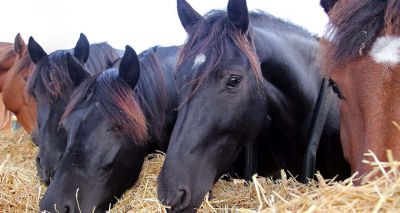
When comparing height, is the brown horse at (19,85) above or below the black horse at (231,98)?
below

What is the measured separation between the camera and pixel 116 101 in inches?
113

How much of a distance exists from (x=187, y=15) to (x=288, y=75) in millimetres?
781

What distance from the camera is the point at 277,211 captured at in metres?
1.44

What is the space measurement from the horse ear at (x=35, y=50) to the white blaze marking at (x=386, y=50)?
2884 mm

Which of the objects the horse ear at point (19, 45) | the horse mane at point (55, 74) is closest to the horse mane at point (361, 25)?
the horse mane at point (55, 74)

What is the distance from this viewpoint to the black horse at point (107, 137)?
2666 millimetres

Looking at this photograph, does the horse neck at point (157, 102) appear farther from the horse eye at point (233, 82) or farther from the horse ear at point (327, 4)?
the horse ear at point (327, 4)

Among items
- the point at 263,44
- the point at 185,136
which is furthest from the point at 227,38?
the point at 185,136

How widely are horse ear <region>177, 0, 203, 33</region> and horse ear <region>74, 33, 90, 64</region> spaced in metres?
1.32

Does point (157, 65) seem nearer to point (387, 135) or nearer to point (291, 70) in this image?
point (291, 70)

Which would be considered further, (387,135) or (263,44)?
(263,44)

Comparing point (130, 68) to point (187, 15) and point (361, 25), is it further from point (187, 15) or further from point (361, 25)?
point (361, 25)

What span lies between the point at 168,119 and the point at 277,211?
1.92 meters

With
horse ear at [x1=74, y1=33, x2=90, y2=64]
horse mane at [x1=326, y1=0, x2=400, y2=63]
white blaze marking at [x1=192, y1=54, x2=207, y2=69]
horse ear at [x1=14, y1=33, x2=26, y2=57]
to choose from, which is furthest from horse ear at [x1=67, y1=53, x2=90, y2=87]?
horse ear at [x1=14, y1=33, x2=26, y2=57]
